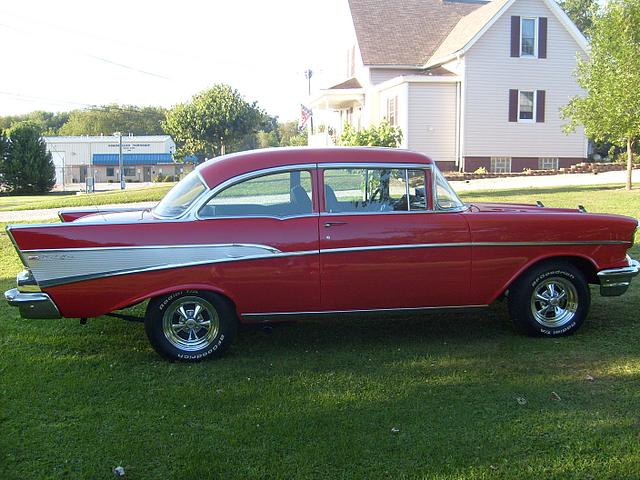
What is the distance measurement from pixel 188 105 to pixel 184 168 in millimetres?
35262

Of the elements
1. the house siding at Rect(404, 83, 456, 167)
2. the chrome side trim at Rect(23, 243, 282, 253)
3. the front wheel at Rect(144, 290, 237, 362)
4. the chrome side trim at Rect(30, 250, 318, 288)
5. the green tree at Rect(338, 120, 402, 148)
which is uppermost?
the house siding at Rect(404, 83, 456, 167)

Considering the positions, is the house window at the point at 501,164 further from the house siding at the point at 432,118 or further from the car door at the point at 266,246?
the car door at the point at 266,246

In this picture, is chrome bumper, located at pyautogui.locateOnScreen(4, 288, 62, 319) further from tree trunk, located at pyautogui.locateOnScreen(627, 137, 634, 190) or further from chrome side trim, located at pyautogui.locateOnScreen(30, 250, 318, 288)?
tree trunk, located at pyautogui.locateOnScreen(627, 137, 634, 190)

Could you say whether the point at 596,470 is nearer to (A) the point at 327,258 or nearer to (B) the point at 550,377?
(B) the point at 550,377

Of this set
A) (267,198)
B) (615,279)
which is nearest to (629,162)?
(615,279)

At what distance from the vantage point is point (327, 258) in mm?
5211

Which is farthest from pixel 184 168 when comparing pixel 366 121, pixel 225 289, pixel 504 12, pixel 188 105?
Answer: pixel 225 289

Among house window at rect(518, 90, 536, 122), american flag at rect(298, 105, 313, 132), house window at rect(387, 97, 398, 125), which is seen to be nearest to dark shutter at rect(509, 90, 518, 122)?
house window at rect(518, 90, 536, 122)

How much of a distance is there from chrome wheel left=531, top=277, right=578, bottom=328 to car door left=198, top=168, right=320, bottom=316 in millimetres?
1961

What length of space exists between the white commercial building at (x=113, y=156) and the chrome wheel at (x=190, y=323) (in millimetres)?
77726

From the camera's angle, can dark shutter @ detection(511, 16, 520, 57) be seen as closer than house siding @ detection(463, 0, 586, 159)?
No

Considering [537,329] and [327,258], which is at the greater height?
[327,258]

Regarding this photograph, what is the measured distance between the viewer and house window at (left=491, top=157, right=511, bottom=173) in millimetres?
29172

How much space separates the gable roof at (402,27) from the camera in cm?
3133
